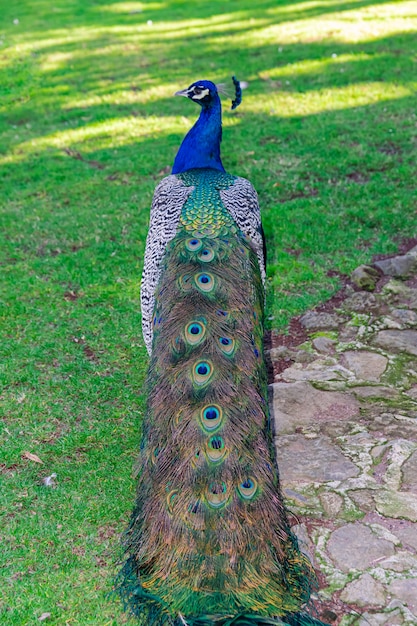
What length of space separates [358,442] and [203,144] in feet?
6.61

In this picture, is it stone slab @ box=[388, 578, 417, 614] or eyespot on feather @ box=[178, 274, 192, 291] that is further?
eyespot on feather @ box=[178, 274, 192, 291]

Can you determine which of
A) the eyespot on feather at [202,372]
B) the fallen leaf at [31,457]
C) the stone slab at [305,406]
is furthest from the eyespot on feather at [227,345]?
the fallen leaf at [31,457]

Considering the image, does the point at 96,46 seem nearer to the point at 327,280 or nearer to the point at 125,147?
the point at 125,147

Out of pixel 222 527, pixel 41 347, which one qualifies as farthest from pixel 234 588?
pixel 41 347

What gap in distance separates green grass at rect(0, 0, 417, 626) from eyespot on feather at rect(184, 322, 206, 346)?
982mm

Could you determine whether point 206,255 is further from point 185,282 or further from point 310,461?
point 310,461

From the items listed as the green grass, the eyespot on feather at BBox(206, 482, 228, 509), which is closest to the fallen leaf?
the green grass

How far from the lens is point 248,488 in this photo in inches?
105

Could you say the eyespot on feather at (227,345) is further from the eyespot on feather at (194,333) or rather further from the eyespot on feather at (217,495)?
the eyespot on feather at (217,495)

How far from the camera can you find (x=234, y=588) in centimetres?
253

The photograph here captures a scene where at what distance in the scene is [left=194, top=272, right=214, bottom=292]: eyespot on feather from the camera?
3143mm

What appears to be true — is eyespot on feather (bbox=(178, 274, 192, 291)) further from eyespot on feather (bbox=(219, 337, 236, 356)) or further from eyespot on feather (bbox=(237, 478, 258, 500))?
eyespot on feather (bbox=(237, 478, 258, 500))

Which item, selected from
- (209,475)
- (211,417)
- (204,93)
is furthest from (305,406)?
(204,93)

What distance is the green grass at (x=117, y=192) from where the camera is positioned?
3504 millimetres
